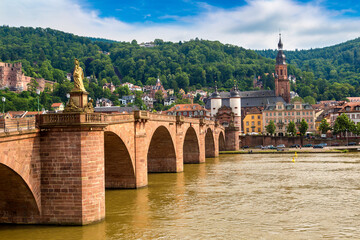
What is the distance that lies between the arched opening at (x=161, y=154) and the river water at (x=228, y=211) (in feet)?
15.0

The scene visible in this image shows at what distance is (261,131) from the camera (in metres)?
146

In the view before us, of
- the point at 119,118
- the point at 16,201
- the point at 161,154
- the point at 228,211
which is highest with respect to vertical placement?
the point at 119,118

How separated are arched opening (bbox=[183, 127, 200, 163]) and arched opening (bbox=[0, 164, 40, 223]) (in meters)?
45.6

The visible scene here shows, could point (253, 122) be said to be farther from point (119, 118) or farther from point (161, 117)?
point (119, 118)

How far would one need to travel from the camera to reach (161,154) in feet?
185

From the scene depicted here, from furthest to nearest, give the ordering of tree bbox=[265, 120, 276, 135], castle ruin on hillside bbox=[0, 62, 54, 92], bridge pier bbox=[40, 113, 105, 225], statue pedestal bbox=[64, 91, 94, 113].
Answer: castle ruin on hillside bbox=[0, 62, 54, 92] < tree bbox=[265, 120, 276, 135] < statue pedestal bbox=[64, 91, 94, 113] < bridge pier bbox=[40, 113, 105, 225]

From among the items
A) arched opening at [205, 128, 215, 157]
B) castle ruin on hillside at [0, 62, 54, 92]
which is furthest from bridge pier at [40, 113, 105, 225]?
castle ruin on hillside at [0, 62, 54, 92]

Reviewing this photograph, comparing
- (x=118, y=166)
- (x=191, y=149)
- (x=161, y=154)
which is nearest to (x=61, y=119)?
(x=118, y=166)

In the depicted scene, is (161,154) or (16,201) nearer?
(16,201)

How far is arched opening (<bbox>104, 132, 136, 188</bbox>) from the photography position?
39.2 metres

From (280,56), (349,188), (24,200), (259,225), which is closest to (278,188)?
(349,188)

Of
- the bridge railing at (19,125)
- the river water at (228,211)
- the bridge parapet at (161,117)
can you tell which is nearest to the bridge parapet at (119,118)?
the river water at (228,211)

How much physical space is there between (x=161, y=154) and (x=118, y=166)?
16129mm

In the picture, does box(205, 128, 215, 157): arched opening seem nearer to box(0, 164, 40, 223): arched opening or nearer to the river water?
the river water
